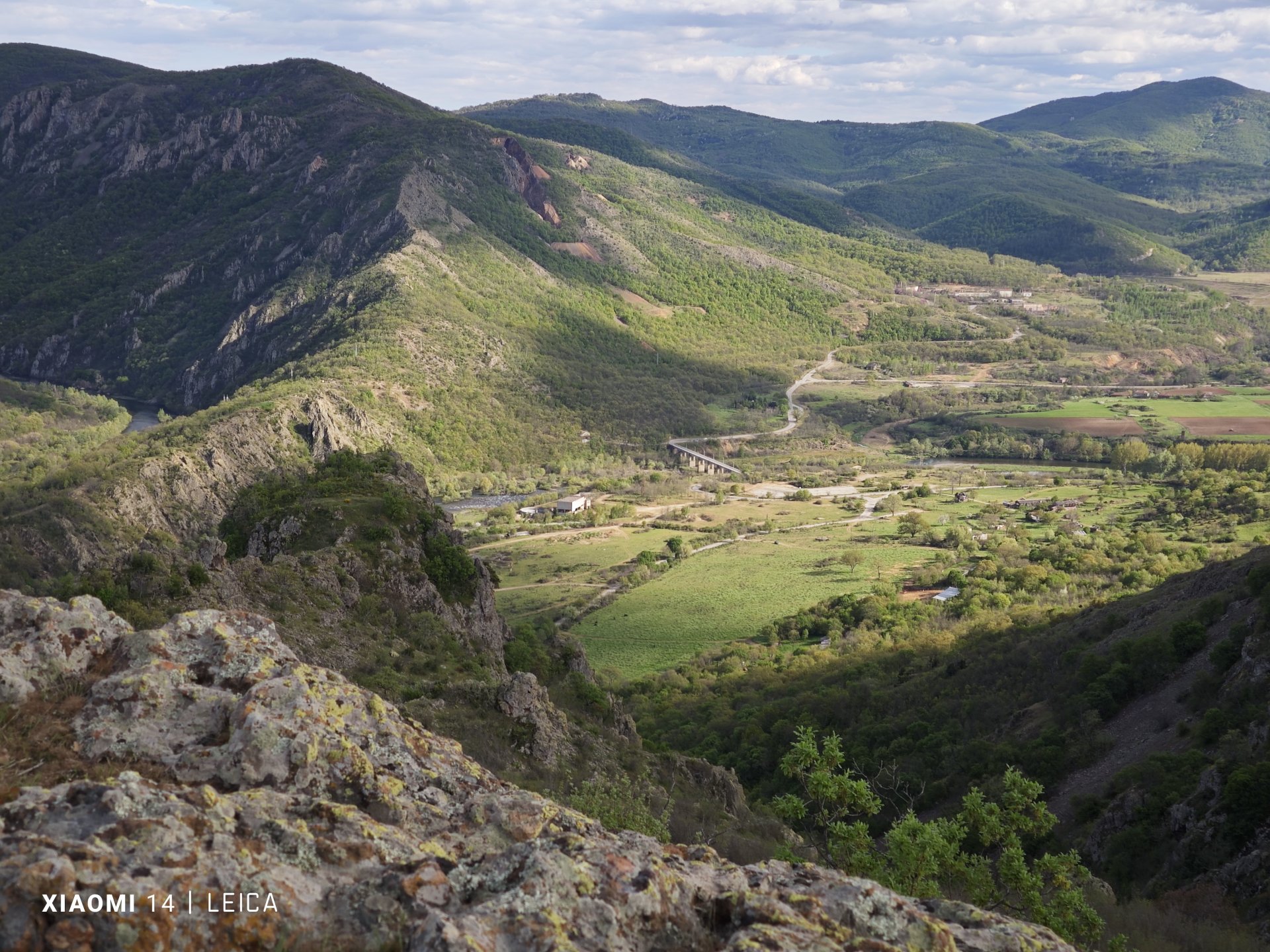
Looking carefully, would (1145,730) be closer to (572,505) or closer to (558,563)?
(558,563)

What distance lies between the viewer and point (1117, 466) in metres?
182

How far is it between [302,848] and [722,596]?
10000 centimetres

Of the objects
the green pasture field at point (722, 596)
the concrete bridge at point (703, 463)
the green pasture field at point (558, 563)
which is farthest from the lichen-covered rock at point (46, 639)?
the concrete bridge at point (703, 463)

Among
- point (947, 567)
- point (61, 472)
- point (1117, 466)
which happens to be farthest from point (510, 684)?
point (1117, 466)

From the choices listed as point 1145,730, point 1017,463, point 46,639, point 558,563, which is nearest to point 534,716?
point 46,639

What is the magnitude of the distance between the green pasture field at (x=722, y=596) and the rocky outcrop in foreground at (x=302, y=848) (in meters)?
72.4

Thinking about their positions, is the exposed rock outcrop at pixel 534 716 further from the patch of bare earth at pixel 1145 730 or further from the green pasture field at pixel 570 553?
the green pasture field at pixel 570 553

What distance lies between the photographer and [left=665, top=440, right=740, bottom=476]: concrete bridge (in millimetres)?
186500

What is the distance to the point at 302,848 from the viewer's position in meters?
12.8

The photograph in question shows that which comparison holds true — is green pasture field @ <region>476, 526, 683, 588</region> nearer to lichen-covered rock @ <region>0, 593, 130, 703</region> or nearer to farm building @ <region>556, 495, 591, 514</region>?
farm building @ <region>556, 495, 591, 514</region>

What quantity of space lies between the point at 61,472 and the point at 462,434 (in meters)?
76.7

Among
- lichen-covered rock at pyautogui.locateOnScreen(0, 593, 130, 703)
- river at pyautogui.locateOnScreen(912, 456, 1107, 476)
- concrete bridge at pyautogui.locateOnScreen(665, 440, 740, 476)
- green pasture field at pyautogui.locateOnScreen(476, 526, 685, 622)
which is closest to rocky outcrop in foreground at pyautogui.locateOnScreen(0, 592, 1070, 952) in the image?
lichen-covered rock at pyautogui.locateOnScreen(0, 593, 130, 703)

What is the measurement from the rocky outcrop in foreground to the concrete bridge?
16670cm

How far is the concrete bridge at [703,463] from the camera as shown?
612 ft
